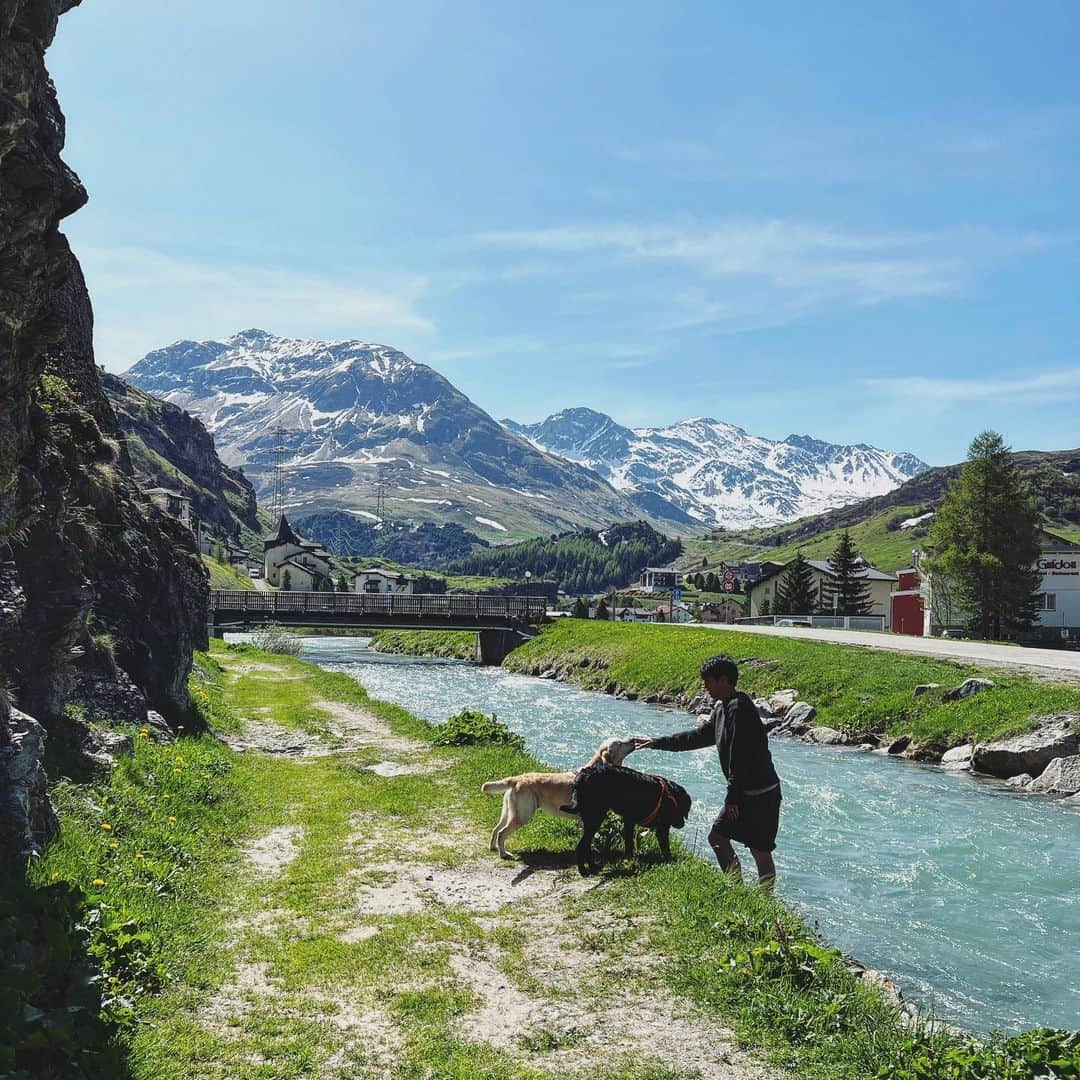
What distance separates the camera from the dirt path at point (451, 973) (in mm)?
7043

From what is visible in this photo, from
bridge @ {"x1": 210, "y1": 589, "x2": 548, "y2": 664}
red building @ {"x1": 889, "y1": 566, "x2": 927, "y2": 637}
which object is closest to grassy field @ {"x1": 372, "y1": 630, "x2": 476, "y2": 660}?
bridge @ {"x1": 210, "y1": 589, "x2": 548, "y2": 664}

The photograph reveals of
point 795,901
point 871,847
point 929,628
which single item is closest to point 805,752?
point 871,847

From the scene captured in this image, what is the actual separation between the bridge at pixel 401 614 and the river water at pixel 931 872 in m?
50.3

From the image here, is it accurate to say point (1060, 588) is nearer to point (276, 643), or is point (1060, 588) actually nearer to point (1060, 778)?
point (1060, 778)

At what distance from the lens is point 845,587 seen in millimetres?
112125

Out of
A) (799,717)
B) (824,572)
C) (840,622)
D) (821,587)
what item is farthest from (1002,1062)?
(824,572)

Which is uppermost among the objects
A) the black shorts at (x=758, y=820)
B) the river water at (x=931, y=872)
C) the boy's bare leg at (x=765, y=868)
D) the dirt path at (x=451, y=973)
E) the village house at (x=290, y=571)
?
the village house at (x=290, y=571)

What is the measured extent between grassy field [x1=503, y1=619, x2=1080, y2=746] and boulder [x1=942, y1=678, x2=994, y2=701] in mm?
335

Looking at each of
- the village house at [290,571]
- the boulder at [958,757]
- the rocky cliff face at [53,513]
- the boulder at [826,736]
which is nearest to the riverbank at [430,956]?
the rocky cliff face at [53,513]

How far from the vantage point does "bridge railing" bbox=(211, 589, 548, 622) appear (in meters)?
81.1

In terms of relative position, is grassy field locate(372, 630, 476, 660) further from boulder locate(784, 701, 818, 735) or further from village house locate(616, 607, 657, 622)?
village house locate(616, 607, 657, 622)

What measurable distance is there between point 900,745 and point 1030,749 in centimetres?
538

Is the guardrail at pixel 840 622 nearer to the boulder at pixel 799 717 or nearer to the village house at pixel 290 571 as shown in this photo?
the boulder at pixel 799 717

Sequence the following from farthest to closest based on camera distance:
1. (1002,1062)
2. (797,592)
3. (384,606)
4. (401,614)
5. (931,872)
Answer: (797,592), (384,606), (401,614), (931,872), (1002,1062)
